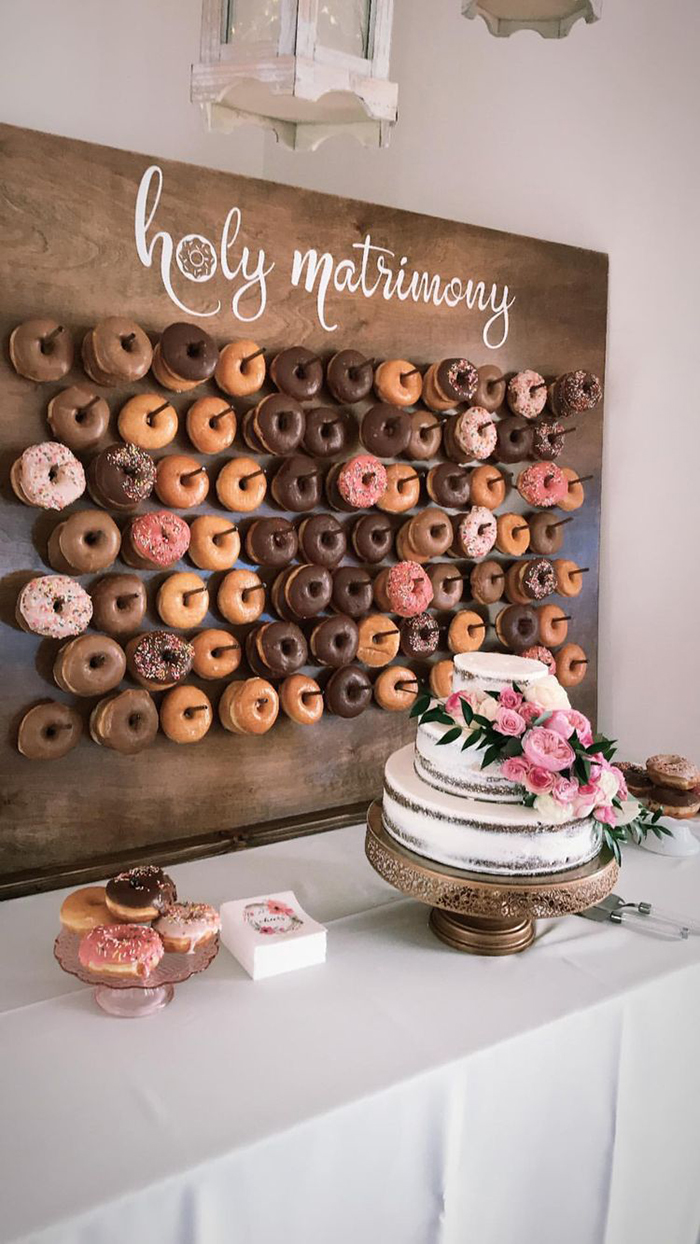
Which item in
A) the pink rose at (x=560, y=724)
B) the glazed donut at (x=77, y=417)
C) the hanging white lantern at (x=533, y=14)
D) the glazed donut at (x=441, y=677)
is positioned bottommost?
the glazed donut at (x=441, y=677)

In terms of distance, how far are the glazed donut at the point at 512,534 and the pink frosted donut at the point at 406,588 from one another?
0.25 m

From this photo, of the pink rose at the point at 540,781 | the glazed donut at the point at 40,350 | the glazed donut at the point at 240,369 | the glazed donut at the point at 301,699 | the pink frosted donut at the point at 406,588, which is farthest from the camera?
the pink frosted donut at the point at 406,588

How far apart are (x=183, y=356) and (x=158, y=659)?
1.66ft

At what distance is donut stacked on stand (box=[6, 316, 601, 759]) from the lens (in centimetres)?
149

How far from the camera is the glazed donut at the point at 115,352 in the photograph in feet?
4.83

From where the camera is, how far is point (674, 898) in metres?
1.58

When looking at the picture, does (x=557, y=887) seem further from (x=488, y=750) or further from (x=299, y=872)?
(x=299, y=872)

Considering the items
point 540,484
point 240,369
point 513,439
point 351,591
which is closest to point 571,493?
point 540,484

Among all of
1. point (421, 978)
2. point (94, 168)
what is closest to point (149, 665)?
point (421, 978)

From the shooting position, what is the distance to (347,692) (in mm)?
1813

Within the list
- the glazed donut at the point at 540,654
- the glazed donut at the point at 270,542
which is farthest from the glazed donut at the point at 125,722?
the glazed donut at the point at 540,654

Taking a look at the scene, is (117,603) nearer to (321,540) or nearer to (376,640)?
(321,540)

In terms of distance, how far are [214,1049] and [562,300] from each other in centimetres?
173

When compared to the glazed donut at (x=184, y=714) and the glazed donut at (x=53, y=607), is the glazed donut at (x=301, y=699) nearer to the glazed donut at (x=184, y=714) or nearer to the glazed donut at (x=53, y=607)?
the glazed donut at (x=184, y=714)
